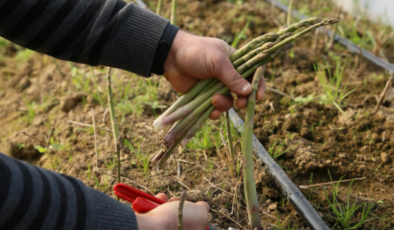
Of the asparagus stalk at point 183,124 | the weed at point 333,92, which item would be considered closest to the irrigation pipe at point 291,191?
the asparagus stalk at point 183,124

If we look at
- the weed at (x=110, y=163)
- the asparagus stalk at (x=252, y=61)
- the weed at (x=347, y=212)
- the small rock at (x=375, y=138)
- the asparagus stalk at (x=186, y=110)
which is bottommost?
the weed at (x=110, y=163)

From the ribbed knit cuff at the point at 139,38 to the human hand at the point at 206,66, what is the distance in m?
0.08

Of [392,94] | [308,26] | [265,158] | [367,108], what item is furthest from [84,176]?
[392,94]

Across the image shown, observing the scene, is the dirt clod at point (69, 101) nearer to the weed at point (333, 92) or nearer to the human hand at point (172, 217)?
the human hand at point (172, 217)

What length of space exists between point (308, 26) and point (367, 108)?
33.9 inches

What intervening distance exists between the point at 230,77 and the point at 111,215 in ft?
1.98

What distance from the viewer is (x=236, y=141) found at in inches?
69.9

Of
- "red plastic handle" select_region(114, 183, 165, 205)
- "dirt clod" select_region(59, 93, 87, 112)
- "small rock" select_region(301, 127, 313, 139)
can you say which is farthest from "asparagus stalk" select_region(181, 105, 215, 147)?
"dirt clod" select_region(59, 93, 87, 112)

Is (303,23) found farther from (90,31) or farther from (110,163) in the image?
(110,163)

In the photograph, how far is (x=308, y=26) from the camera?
4.66 ft

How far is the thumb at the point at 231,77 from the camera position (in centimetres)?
132

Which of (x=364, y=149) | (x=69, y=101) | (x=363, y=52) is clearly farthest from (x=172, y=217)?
(x=363, y=52)

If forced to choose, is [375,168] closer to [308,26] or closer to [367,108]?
[367,108]

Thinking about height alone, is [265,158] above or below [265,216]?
above
